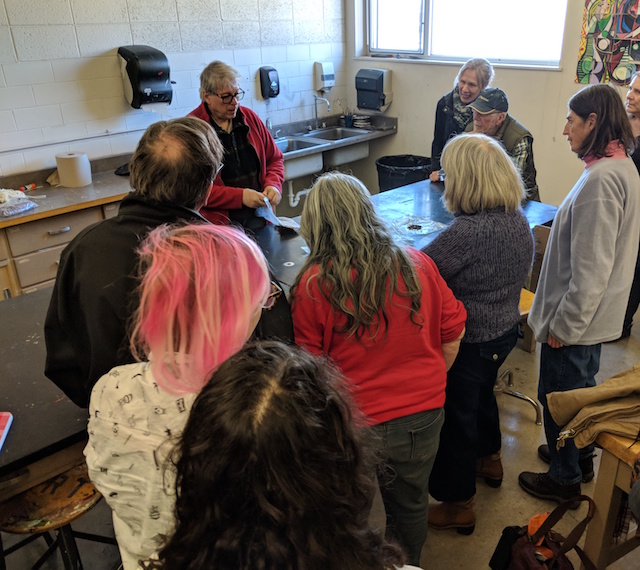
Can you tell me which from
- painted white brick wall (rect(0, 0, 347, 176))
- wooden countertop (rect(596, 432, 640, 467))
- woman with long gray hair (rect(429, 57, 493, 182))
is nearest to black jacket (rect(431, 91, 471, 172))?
woman with long gray hair (rect(429, 57, 493, 182))

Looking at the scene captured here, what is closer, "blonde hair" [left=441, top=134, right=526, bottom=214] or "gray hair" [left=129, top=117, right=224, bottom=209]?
"gray hair" [left=129, top=117, right=224, bottom=209]

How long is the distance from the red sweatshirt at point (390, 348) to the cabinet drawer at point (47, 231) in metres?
2.22

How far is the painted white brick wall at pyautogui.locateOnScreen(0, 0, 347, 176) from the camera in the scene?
11.8ft

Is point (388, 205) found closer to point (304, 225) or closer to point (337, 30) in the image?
point (304, 225)

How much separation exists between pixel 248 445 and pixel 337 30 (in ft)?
17.5

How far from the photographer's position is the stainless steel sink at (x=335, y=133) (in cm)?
536

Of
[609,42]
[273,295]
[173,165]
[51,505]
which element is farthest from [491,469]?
[609,42]

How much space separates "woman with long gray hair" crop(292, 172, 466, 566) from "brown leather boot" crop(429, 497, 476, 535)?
611 mm

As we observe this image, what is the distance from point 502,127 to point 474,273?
1593mm

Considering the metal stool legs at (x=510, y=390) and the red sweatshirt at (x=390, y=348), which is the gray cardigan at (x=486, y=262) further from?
the metal stool legs at (x=510, y=390)

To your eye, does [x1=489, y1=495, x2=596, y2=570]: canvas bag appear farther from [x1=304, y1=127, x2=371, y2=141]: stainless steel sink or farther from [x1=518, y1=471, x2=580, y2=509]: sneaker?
[x1=304, y1=127, x2=371, y2=141]: stainless steel sink

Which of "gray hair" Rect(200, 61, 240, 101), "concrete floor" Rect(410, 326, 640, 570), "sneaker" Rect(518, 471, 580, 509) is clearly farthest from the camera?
"gray hair" Rect(200, 61, 240, 101)

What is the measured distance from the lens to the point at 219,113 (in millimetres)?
2926

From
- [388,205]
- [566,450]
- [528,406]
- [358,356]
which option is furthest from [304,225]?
[528,406]
